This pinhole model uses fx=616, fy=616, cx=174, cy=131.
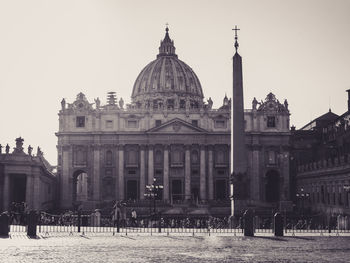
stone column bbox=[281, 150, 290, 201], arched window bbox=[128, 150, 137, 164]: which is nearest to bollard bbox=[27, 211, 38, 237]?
arched window bbox=[128, 150, 137, 164]

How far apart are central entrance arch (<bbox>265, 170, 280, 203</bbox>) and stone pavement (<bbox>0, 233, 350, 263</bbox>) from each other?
55.2 meters

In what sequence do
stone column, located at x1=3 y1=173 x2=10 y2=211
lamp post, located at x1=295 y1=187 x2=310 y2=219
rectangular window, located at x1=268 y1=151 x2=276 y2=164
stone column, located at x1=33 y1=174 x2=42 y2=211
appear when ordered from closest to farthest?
stone column, located at x1=3 y1=173 x2=10 y2=211 < stone column, located at x1=33 y1=174 x2=42 y2=211 < lamp post, located at x1=295 y1=187 x2=310 y2=219 < rectangular window, located at x1=268 y1=151 x2=276 y2=164

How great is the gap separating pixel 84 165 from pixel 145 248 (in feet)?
196

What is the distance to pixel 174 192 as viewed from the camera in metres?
85.4

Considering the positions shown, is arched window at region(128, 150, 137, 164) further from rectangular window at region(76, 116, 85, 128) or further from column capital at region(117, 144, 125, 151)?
rectangular window at region(76, 116, 85, 128)

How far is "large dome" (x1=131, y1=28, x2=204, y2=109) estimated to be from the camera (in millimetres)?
109500

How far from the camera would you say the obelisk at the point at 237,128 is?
3625cm

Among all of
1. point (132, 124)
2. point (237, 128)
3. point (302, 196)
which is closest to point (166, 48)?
point (132, 124)

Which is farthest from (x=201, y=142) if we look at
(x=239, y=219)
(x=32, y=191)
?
(x=239, y=219)

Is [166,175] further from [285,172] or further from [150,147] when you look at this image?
[285,172]

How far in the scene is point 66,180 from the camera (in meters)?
83.8

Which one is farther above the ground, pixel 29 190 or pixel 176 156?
pixel 176 156

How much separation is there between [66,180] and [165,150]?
46.2 feet

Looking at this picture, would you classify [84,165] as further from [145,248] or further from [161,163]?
[145,248]
